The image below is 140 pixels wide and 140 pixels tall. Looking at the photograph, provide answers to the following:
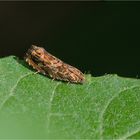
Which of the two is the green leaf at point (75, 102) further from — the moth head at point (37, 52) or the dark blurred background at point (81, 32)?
the dark blurred background at point (81, 32)

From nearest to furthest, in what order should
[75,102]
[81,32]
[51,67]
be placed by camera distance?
[75,102], [51,67], [81,32]

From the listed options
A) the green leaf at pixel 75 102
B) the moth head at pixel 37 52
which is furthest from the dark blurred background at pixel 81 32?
the green leaf at pixel 75 102

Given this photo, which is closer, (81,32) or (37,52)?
(37,52)

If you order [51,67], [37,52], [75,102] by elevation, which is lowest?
[75,102]

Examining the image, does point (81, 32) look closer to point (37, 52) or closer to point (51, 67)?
point (37, 52)

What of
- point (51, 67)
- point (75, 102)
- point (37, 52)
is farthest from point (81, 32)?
point (75, 102)

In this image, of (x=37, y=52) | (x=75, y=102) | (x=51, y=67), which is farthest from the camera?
(x=37, y=52)
